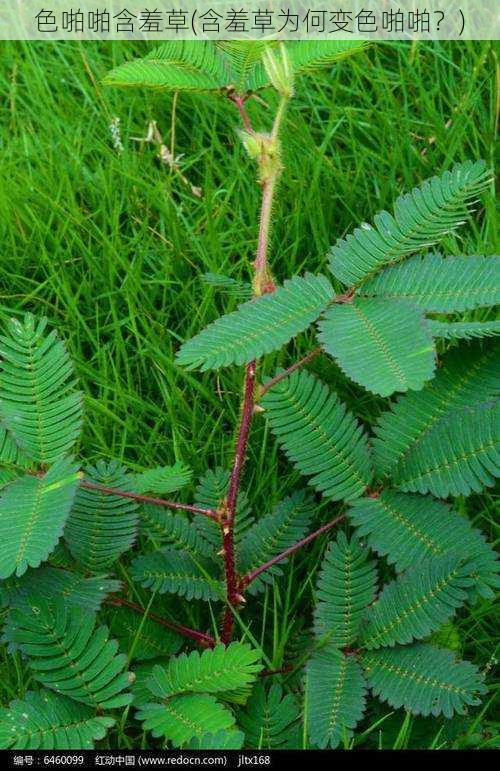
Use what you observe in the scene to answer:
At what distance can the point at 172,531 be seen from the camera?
6.48 feet

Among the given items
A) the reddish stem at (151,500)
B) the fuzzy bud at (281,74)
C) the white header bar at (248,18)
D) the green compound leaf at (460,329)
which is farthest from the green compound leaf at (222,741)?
the white header bar at (248,18)

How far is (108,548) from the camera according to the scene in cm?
188

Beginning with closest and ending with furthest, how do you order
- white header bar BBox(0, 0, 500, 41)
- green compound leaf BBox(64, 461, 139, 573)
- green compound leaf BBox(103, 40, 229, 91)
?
1. green compound leaf BBox(64, 461, 139, 573)
2. green compound leaf BBox(103, 40, 229, 91)
3. white header bar BBox(0, 0, 500, 41)

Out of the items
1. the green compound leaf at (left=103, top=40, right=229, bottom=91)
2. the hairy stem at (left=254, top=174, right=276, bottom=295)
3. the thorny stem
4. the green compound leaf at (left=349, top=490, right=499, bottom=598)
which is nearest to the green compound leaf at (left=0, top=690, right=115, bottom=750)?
the thorny stem

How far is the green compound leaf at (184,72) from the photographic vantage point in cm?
208

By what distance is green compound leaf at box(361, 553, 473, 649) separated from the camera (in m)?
1.73

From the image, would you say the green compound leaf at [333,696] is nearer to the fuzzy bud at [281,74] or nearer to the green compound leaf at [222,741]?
the green compound leaf at [222,741]

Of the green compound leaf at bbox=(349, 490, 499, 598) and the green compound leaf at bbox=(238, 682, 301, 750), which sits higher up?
the green compound leaf at bbox=(349, 490, 499, 598)

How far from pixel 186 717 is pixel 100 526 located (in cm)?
41

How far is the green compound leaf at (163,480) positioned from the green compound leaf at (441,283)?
A: 1.80 ft

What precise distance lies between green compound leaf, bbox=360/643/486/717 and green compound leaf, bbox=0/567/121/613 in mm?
499

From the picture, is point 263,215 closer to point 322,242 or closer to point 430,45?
point 322,242

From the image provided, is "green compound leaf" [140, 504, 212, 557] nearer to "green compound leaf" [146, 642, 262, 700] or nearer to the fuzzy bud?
"green compound leaf" [146, 642, 262, 700]

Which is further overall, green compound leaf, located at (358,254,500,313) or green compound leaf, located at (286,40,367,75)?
green compound leaf, located at (286,40,367,75)
